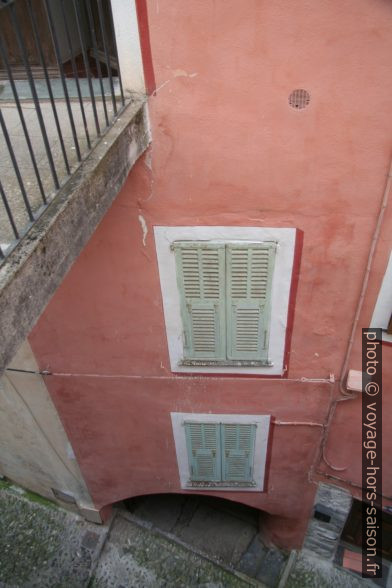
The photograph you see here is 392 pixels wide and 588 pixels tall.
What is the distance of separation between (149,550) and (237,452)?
280cm

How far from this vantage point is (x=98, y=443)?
594 cm

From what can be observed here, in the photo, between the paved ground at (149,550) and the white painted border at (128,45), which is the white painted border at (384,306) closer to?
the white painted border at (128,45)

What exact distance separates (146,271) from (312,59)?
200 centimetres

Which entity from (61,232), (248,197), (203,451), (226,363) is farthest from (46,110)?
(203,451)

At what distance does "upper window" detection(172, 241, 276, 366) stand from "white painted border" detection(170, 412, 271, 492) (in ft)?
3.09

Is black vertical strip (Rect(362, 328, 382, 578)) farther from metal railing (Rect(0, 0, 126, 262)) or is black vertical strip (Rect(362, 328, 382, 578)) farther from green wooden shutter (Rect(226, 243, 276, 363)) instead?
metal railing (Rect(0, 0, 126, 262))

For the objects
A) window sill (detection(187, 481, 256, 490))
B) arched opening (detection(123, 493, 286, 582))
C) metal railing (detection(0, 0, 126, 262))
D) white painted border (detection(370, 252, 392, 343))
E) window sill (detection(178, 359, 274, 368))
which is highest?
metal railing (detection(0, 0, 126, 262))

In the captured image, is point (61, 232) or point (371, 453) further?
point (371, 453)

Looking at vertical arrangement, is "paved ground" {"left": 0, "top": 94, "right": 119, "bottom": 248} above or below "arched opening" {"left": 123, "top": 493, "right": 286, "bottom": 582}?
above

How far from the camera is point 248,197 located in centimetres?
351

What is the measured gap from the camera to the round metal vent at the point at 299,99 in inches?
119

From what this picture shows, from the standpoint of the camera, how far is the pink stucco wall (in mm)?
2863

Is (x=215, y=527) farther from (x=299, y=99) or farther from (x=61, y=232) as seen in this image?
(x=299, y=99)

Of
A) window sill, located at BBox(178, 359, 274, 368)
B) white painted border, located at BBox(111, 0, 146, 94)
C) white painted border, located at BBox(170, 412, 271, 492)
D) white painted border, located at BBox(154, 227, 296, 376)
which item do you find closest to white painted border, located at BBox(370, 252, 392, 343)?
white painted border, located at BBox(154, 227, 296, 376)
